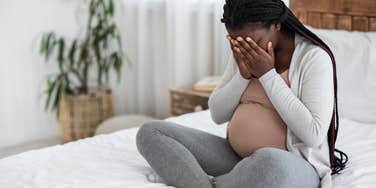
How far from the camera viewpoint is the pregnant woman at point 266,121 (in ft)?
4.23

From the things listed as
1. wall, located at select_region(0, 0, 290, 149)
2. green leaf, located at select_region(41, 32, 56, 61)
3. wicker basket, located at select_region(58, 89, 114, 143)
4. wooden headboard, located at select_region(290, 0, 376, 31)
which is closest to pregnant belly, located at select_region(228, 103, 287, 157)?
wooden headboard, located at select_region(290, 0, 376, 31)

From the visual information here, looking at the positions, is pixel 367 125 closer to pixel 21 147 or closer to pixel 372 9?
pixel 372 9

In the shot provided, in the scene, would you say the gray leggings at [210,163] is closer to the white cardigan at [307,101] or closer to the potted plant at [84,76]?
the white cardigan at [307,101]

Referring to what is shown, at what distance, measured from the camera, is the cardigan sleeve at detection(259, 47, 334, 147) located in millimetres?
1307

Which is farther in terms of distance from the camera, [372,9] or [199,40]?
[199,40]

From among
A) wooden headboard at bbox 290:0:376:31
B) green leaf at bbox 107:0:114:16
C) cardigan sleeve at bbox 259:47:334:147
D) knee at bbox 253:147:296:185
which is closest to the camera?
knee at bbox 253:147:296:185

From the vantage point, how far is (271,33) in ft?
4.50

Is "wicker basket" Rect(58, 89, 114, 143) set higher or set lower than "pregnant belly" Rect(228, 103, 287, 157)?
lower

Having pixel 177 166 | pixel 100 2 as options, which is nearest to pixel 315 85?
pixel 177 166

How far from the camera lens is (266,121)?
1.41 metres

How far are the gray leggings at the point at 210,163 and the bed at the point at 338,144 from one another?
0.24 feet

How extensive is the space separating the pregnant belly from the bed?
0.20 m

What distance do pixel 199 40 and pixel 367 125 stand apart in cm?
145

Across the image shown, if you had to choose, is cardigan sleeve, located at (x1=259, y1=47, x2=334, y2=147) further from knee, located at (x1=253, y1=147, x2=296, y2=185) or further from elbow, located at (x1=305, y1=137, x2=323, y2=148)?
knee, located at (x1=253, y1=147, x2=296, y2=185)
